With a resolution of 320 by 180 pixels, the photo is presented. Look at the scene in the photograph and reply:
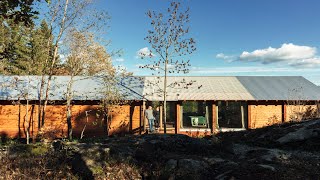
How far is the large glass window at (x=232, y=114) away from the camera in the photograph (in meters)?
19.9

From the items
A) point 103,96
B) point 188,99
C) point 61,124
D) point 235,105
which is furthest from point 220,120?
point 61,124

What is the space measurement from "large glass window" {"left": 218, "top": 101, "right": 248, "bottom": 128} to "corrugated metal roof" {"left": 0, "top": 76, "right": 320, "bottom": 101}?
647 mm

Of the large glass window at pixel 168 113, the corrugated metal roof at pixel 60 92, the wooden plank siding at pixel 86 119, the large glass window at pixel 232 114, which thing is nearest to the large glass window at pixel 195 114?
the wooden plank siding at pixel 86 119

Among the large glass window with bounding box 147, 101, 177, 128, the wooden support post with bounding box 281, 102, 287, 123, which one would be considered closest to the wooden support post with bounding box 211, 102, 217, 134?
the large glass window with bounding box 147, 101, 177, 128

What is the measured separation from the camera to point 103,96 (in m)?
18.2

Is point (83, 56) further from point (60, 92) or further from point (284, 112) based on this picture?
point (284, 112)

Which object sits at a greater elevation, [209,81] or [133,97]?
[209,81]

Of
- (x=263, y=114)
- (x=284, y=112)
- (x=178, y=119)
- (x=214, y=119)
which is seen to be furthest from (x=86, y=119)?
(x=284, y=112)

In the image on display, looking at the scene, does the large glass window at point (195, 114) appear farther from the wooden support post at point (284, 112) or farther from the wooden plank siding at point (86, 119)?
the wooden support post at point (284, 112)

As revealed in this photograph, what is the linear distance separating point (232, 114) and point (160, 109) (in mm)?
Result: 5342

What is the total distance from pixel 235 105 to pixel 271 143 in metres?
10.7

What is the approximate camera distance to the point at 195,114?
19938mm

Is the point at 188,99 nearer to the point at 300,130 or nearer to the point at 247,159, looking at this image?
the point at 300,130

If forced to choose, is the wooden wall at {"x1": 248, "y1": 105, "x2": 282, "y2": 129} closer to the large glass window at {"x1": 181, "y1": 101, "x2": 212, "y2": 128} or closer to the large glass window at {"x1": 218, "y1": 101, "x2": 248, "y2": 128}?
the large glass window at {"x1": 218, "y1": 101, "x2": 248, "y2": 128}
